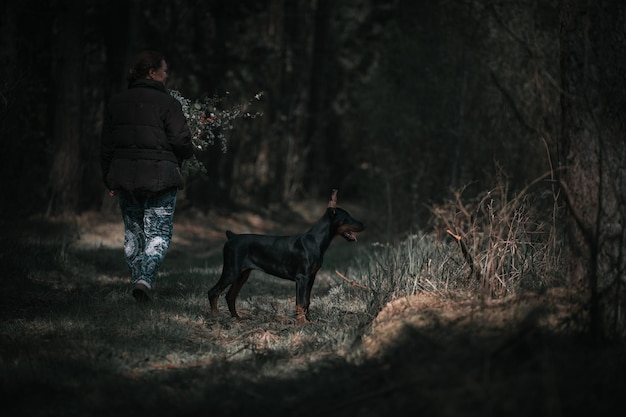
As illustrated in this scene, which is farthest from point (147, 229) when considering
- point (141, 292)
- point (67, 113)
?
point (67, 113)

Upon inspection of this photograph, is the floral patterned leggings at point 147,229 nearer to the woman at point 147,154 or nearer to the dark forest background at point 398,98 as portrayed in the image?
the woman at point 147,154

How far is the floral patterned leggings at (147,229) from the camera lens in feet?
22.0

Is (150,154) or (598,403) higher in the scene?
(150,154)

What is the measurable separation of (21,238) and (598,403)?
765 cm

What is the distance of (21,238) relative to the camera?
9.23 m

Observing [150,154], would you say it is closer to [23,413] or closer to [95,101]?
[23,413]

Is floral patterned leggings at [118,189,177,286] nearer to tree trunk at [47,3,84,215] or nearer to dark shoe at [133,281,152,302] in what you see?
dark shoe at [133,281,152,302]

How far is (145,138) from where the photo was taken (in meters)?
6.50

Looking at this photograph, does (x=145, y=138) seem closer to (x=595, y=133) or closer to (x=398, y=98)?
(x=595, y=133)

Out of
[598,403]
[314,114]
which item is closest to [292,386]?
[598,403]

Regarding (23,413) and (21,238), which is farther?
(21,238)

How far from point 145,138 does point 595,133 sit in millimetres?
3787

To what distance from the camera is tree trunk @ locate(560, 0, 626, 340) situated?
5.00 metres

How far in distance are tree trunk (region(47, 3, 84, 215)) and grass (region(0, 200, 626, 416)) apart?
5.48 meters
